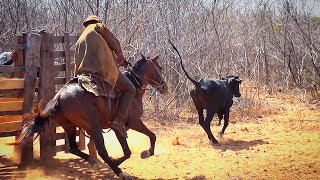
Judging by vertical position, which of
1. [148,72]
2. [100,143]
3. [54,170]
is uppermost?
[148,72]

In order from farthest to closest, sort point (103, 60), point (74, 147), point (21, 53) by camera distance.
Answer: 1. point (21, 53)
2. point (74, 147)
3. point (103, 60)

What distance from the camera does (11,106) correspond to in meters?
6.83

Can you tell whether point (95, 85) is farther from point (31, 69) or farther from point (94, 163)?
point (31, 69)

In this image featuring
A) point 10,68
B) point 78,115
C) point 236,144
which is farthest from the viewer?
point 236,144

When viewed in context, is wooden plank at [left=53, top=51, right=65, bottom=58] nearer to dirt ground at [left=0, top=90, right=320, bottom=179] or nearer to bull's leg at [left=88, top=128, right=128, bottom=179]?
dirt ground at [left=0, top=90, right=320, bottom=179]

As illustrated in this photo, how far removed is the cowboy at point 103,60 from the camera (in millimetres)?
5957

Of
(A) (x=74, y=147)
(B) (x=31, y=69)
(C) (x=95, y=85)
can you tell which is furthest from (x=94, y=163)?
(B) (x=31, y=69)

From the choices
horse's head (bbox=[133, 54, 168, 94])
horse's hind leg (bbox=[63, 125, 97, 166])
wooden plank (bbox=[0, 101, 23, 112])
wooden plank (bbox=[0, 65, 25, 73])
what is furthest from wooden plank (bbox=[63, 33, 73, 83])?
horse's hind leg (bbox=[63, 125, 97, 166])

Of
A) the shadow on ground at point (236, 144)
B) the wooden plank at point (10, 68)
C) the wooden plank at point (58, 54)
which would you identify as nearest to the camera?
the wooden plank at point (10, 68)

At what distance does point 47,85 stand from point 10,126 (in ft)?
3.19

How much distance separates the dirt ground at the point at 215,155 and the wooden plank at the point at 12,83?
1298 mm

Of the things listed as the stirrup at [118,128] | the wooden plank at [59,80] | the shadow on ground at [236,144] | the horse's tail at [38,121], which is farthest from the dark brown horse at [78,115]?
the shadow on ground at [236,144]

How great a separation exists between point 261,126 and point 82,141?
17.1 ft

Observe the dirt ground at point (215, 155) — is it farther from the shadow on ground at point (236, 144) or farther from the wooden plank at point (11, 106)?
the wooden plank at point (11, 106)
